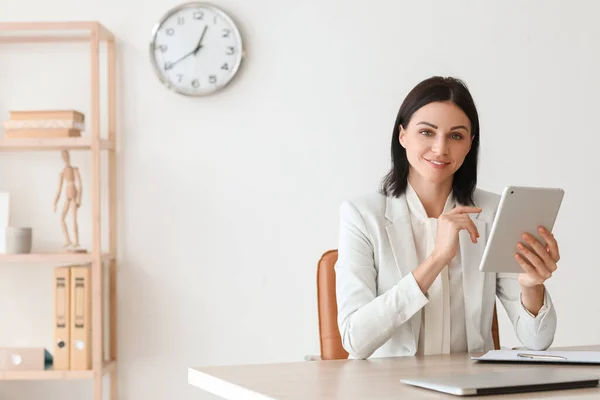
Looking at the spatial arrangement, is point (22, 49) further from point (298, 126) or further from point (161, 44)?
point (298, 126)

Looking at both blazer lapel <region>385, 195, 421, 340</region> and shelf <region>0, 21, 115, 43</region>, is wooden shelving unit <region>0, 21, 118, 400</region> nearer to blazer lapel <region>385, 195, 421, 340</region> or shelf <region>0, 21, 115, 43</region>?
shelf <region>0, 21, 115, 43</region>

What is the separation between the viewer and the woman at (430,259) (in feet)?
6.40

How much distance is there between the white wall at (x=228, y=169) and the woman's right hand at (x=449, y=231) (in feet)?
5.00

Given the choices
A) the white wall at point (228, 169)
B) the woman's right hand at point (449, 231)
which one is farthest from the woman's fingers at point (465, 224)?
the white wall at point (228, 169)

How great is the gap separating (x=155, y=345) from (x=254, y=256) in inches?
20.9

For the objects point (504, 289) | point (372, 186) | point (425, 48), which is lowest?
point (504, 289)

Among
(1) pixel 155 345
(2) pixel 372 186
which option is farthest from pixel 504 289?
(1) pixel 155 345

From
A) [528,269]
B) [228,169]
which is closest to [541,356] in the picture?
[528,269]

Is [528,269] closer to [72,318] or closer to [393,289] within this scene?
[393,289]

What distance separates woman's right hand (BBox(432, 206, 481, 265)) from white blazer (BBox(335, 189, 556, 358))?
0.29 feet

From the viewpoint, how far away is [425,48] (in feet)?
11.5

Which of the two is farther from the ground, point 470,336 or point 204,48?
point 204,48

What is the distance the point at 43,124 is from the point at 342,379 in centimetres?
213

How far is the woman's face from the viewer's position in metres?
Result: 2.15
